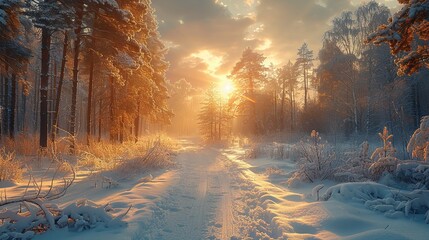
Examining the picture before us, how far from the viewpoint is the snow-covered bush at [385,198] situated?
427cm

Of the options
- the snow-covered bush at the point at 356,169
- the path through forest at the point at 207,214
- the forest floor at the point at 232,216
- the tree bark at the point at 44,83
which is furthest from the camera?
the tree bark at the point at 44,83

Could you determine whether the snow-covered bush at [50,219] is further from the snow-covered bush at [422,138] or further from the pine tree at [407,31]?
the snow-covered bush at [422,138]

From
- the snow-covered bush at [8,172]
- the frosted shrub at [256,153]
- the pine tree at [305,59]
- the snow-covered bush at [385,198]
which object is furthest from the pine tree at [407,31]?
the pine tree at [305,59]

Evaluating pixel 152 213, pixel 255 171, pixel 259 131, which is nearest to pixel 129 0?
pixel 255 171

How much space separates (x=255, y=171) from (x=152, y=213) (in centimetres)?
670

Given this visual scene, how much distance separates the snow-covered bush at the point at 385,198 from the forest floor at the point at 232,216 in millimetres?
167

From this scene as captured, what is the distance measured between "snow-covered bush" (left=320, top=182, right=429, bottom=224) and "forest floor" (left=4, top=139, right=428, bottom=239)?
0.17 metres

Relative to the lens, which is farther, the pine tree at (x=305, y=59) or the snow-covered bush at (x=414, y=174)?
the pine tree at (x=305, y=59)

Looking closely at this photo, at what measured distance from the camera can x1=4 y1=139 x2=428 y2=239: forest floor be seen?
3.70m

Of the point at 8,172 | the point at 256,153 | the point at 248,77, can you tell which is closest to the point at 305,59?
the point at 248,77

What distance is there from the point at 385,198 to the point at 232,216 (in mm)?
2922

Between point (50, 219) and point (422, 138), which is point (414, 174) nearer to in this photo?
point (422, 138)

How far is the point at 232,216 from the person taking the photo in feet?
16.3

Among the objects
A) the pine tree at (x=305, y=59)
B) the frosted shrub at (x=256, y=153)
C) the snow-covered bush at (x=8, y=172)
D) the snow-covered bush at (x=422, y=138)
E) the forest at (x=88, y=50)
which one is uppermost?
the pine tree at (x=305, y=59)
